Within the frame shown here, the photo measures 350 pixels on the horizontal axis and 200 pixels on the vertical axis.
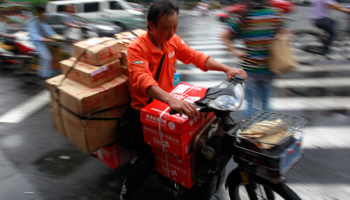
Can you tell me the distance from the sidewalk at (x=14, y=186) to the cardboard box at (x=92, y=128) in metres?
1.04

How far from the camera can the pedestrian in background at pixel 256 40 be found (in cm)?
291

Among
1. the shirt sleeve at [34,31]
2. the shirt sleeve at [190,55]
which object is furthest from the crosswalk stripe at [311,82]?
the shirt sleeve at [34,31]

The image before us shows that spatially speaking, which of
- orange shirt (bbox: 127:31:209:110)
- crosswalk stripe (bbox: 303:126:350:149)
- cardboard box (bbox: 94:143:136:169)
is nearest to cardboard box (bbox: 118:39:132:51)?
orange shirt (bbox: 127:31:209:110)

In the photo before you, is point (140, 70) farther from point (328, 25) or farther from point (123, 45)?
point (328, 25)

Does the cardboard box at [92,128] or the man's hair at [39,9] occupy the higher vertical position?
the man's hair at [39,9]

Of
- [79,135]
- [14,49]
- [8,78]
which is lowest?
[8,78]

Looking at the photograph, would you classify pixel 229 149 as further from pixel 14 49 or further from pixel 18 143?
pixel 14 49

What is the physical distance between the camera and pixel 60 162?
3.61 m

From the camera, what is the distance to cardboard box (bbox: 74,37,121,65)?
8.16 feet

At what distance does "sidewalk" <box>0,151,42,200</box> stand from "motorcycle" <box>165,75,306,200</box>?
193 cm

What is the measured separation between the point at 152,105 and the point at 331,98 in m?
4.45

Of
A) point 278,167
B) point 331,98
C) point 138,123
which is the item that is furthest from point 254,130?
point 331,98

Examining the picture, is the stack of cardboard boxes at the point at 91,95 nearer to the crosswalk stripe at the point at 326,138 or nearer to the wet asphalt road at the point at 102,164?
the wet asphalt road at the point at 102,164

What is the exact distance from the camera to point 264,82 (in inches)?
128
